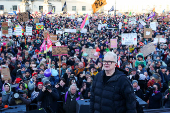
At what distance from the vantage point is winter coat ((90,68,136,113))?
337 centimetres

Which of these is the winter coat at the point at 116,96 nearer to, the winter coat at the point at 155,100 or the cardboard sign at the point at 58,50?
the winter coat at the point at 155,100

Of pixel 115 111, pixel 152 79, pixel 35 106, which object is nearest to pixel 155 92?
pixel 152 79

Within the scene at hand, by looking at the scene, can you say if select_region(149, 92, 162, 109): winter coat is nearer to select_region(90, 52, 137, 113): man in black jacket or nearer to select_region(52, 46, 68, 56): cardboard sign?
select_region(90, 52, 137, 113): man in black jacket

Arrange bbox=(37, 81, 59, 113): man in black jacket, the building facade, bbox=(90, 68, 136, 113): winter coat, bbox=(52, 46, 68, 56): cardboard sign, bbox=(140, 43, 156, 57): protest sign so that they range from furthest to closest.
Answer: the building facade → bbox=(140, 43, 156, 57): protest sign → bbox=(52, 46, 68, 56): cardboard sign → bbox=(37, 81, 59, 113): man in black jacket → bbox=(90, 68, 136, 113): winter coat

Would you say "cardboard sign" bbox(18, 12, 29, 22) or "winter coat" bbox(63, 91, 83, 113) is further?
"cardboard sign" bbox(18, 12, 29, 22)

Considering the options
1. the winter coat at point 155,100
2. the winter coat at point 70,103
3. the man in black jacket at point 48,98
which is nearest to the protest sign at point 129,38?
the winter coat at point 155,100

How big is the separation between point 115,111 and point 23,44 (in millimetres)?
13372

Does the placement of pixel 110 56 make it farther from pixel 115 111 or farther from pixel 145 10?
pixel 145 10

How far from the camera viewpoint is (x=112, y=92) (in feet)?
11.2

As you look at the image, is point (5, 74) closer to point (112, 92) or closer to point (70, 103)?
point (70, 103)

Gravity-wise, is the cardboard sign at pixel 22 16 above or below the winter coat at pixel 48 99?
above

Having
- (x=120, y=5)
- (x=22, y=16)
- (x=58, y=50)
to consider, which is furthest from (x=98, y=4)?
(x=120, y=5)

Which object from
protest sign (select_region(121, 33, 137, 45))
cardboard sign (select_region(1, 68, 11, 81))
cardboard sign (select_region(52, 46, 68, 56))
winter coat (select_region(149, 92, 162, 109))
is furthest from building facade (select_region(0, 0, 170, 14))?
winter coat (select_region(149, 92, 162, 109))

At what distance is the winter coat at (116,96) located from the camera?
3371 mm
